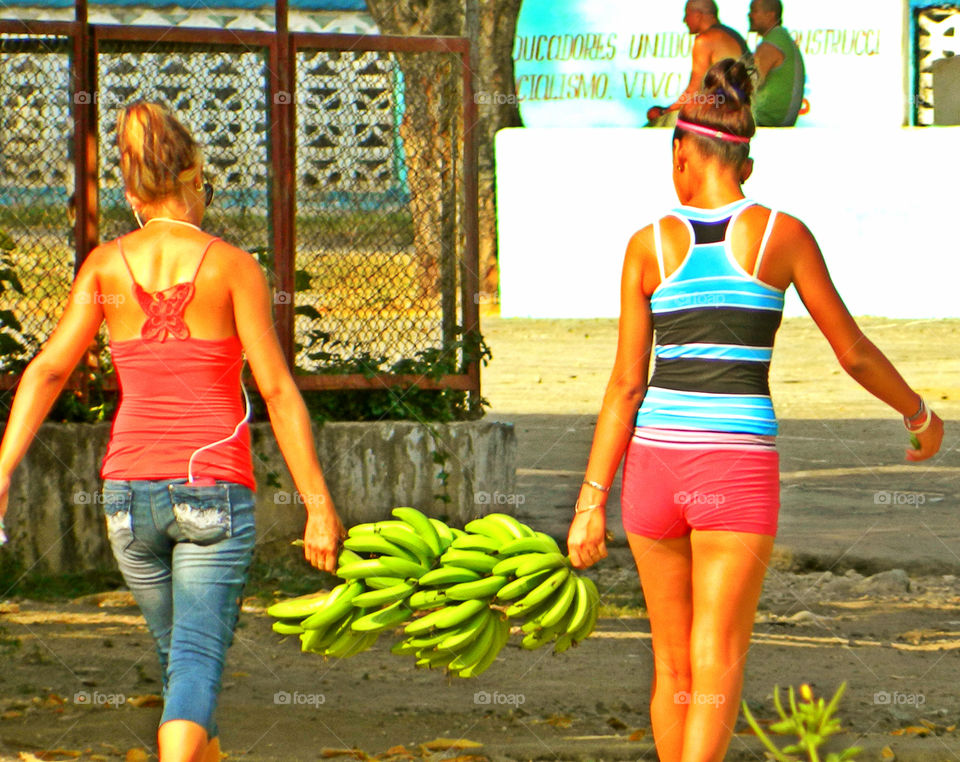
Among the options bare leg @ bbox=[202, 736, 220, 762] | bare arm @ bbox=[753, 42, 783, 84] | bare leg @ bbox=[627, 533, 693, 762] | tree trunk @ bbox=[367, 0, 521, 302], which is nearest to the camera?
bare leg @ bbox=[202, 736, 220, 762]

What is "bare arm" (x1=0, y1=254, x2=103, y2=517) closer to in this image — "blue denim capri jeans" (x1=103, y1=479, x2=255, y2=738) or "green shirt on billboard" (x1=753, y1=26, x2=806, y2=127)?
"blue denim capri jeans" (x1=103, y1=479, x2=255, y2=738)

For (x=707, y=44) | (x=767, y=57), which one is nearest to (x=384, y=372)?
(x=707, y=44)

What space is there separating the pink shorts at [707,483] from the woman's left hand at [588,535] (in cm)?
12

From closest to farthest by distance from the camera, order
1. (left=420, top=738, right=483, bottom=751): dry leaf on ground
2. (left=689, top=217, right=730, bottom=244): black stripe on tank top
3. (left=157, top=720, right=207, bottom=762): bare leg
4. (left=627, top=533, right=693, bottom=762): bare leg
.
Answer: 1. (left=157, top=720, right=207, bottom=762): bare leg
2. (left=689, top=217, right=730, bottom=244): black stripe on tank top
3. (left=627, top=533, right=693, bottom=762): bare leg
4. (left=420, top=738, right=483, bottom=751): dry leaf on ground

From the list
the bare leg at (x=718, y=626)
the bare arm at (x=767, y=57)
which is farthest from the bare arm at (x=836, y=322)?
the bare arm at (x=767, y=57)

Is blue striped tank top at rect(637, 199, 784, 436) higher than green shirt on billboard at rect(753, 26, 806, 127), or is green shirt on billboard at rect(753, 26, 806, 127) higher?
green shirt on billboard at rect(753, 26, 806, 127)

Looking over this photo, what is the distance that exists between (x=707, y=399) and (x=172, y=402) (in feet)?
3.95

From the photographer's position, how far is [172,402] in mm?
3322

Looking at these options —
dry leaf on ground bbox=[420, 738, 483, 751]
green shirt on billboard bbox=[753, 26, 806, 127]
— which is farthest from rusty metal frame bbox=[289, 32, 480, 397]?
green shirt on billboard bbox=[753, 26, 806, 127]

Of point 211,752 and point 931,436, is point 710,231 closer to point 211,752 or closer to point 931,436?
point 931,436

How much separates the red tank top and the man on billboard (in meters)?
12.7

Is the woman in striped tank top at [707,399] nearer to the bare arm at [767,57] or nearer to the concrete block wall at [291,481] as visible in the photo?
the concrete block wall at [291,481]

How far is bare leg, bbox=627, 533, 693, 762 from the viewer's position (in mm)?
3543

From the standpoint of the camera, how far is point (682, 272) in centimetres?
346
